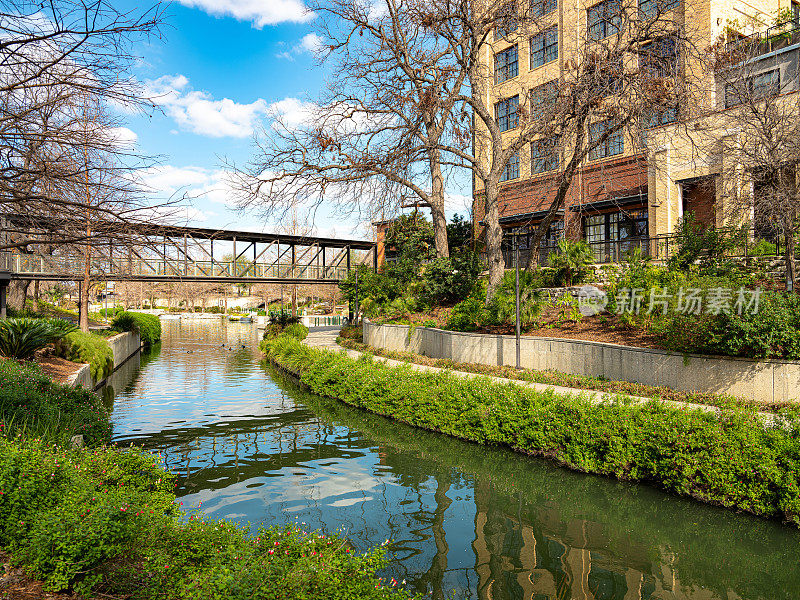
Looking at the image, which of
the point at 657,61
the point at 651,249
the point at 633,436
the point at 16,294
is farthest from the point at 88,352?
the point at 651,249

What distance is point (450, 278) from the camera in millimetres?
23703

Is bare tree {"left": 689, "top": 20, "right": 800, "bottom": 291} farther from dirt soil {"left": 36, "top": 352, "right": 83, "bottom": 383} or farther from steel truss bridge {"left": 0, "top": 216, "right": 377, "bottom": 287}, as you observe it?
dirt soil {"left": 36, "top": 352, "right": 83, "bottom": 383}

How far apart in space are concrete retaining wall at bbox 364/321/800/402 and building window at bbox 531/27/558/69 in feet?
67.4

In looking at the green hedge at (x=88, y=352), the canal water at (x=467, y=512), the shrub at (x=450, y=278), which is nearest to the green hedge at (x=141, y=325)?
the green hedge at (x=88, y=352)

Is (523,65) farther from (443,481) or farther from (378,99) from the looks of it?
(443,481)

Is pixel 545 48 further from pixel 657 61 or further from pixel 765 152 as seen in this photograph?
pixel 765 152

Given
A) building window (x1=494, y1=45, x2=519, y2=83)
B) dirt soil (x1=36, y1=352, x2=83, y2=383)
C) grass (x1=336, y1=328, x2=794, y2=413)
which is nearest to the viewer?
grass (x1=336, y1=328, x2=794, y2=413)

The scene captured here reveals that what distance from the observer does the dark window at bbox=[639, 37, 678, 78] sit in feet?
52.6

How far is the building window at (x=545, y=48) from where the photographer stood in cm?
3147

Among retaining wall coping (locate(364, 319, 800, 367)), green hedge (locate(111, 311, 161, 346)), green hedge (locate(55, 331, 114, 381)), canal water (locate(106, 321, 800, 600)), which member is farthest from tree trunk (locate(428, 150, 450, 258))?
green hedge (locate(111, 311, 161, 346))

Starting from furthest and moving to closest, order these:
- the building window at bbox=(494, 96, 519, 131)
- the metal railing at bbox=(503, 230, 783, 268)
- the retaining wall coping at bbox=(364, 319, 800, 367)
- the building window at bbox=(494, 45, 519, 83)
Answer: the building window at bbox=(494, 96, 519, 131) < the building window at bbox=(494, 45, 519, 83) < the metal railing at bbox=(503, 230, 783, 268) < the retaining wall coping at bbox=(364, 319, 800, 367)

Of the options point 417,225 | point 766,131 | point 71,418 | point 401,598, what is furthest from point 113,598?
point 417,225

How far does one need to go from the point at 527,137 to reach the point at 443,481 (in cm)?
1236

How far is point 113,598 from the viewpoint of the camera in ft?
14.3
